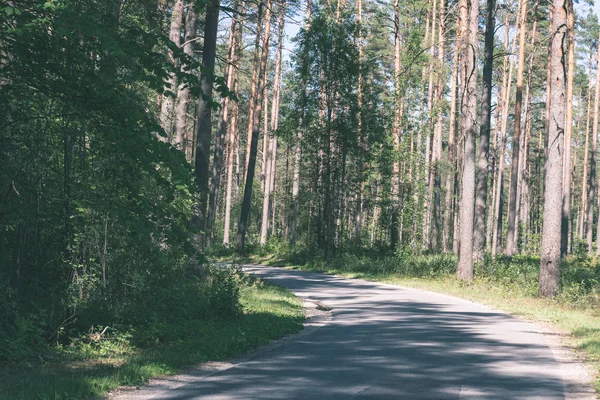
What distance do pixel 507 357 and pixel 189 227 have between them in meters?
5.18

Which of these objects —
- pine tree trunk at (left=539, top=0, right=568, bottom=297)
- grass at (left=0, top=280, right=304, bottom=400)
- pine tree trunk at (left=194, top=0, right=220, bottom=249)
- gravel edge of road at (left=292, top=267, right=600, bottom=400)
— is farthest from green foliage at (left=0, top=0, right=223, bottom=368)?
pine tree trunk at (left=539, top=0, right=568, bottom=297)

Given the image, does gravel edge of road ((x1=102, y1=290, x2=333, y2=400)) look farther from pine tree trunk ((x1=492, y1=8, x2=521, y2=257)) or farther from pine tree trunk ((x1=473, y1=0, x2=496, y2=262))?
pine tree trunk ((x1=492, y1=8, x2=521, y2=257))

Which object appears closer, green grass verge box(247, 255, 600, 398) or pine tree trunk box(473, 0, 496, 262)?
green grass verge box(247, 255, 600, 398)

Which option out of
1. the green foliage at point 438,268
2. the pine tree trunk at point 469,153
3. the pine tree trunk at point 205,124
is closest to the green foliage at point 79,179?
the pine tree trunk at point 205,124

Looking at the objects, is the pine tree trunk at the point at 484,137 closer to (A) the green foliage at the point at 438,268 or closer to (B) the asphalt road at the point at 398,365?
(A) the green foliage at the point at 438,268

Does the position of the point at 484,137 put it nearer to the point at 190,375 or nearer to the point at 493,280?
the point at 493,280

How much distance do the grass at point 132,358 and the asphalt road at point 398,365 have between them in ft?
1.71

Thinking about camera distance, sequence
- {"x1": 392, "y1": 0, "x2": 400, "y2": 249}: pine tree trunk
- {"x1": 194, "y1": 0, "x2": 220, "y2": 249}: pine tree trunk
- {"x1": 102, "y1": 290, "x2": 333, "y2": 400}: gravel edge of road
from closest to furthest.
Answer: {"x1": 102, "y1": 290, "x2": 333, "y2": 400}: gravel edge of road → {"x1": 194, "y1": 0, "x2": 220, "y2": 249}: pine tree trunk → {"x1": 392, "y1": 0, "x2": 400, "y2": 249}: pine tree trunk

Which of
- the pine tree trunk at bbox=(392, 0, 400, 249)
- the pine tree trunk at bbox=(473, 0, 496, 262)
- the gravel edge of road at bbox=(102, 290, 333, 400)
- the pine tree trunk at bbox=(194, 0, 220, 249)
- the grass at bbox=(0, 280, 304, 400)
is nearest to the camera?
the grass at bbox=(0, 280, 304, 400)

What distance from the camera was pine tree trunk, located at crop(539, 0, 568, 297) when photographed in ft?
60.7

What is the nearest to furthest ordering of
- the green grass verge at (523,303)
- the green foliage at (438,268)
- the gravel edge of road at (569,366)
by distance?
1. the gravel edge of road at (569,366)
2. the green grass verge at (523,303)
3. the green foliage at (438,268)

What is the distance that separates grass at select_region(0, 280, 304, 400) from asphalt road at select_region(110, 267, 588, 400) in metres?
0.52

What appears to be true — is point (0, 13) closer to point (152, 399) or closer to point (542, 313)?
point (152, 399)

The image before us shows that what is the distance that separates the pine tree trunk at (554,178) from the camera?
18.5m
